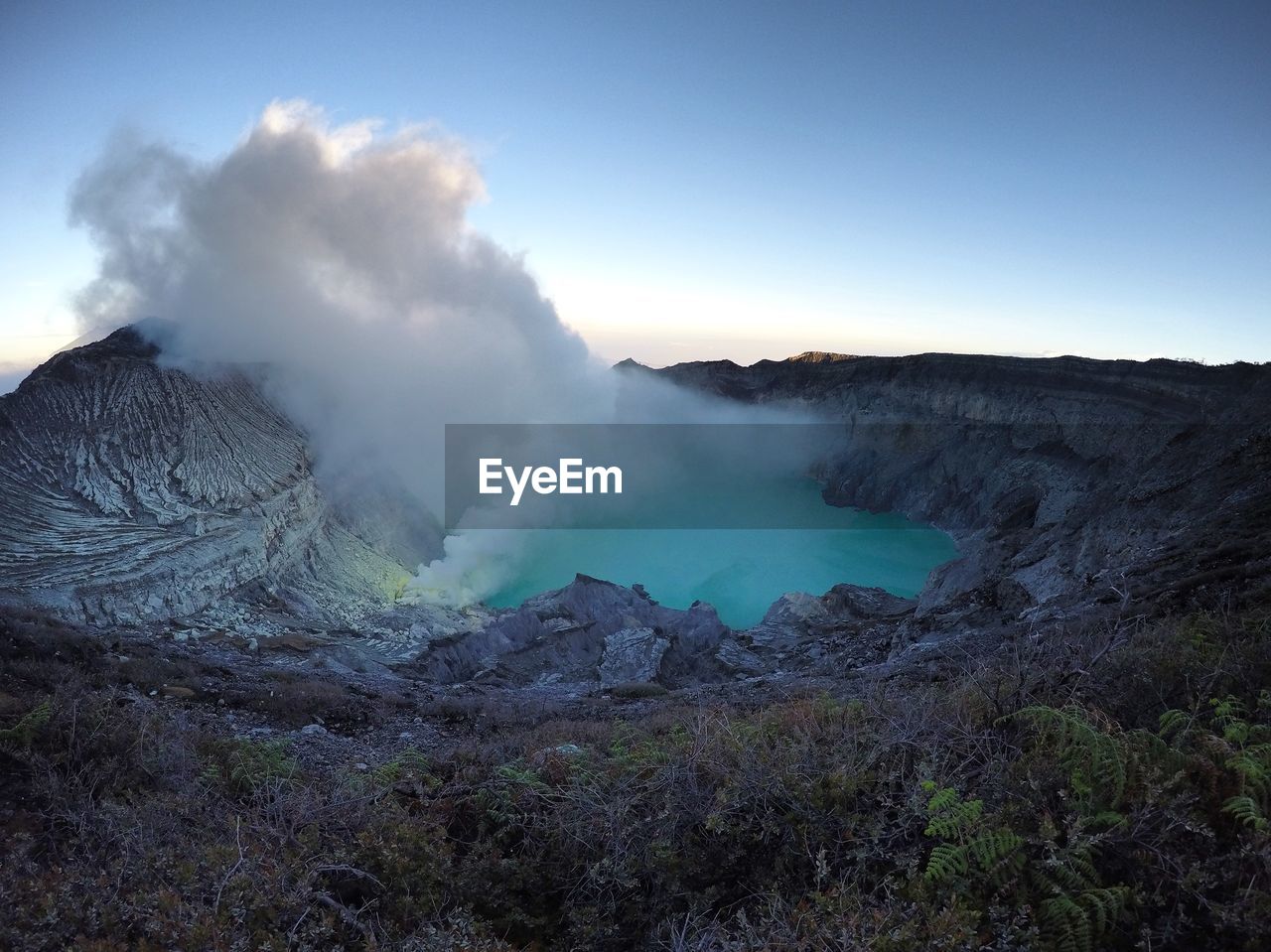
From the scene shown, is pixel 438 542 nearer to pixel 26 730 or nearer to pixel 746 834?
pixel 26 730

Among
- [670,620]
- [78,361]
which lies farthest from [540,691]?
[78,361]

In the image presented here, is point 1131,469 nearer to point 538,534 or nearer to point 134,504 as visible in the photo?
point 538,534

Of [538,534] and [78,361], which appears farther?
[538,534]

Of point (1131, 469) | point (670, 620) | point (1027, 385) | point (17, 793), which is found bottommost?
point (670, 620)

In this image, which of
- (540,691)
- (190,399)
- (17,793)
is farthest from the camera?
(190,399)

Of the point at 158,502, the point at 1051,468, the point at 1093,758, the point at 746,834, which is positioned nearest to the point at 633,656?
the point at 158,502

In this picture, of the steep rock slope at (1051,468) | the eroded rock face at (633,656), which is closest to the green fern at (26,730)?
the steep rock slope at (1051,468)
